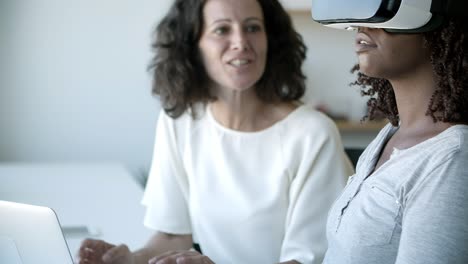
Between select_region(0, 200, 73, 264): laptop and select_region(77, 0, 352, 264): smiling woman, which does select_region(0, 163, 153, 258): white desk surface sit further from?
select_region(0, 200, 73, 264): laptop

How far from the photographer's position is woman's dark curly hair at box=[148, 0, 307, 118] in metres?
1.87

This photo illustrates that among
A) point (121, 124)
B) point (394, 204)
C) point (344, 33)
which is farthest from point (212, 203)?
point (344, 33)

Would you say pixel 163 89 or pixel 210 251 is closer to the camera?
pixel 210 251

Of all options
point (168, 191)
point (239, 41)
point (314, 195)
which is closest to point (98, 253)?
point (168, 191)

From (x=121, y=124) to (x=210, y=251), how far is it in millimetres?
1693

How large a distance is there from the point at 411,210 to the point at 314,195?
721mm

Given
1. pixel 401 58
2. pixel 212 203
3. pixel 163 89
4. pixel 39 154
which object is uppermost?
pixel 401 58

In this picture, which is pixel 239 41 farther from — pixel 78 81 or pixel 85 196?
pixel 78 81

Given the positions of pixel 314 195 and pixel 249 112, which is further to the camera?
pixel 249 112

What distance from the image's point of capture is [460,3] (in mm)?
956

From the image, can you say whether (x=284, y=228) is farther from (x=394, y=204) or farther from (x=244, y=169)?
(x=394, y=204)

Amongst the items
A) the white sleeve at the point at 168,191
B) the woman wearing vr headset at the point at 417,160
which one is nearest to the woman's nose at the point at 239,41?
the white sleeve at the point at 168,191

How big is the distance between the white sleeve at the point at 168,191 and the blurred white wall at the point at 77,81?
152 centimetres

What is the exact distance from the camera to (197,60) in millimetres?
Answer: 1938
